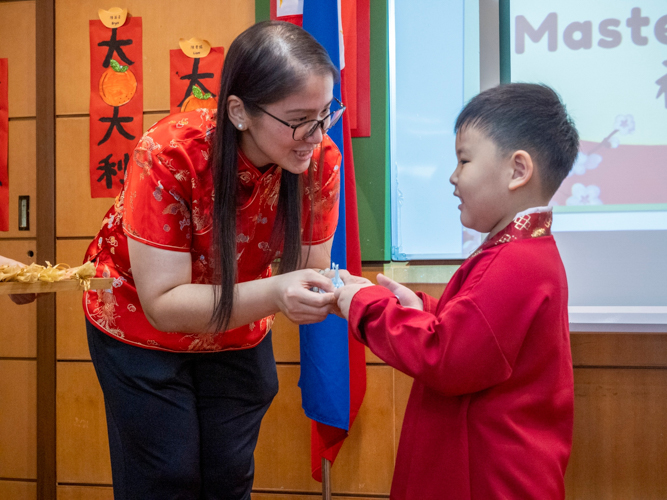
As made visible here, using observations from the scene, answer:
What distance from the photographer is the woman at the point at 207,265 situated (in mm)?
994

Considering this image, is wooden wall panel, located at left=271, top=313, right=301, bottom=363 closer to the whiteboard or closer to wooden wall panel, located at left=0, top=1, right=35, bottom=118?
the whiteboard

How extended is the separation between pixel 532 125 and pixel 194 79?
4.99ft

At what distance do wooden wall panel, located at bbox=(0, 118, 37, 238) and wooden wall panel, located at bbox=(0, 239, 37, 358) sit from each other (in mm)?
47

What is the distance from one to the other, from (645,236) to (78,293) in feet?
7.11

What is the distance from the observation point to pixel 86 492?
2.15 m

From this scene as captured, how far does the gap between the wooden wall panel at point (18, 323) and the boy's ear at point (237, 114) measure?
Answer: 1.61 metres

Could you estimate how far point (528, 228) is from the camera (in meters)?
0.92

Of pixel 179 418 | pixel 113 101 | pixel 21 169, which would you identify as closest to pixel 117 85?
pixel 113 101

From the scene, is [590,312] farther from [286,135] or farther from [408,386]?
[286,135]

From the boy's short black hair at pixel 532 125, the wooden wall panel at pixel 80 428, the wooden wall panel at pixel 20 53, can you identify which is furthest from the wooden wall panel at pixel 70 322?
the boy's short black hair at pixel 532 125

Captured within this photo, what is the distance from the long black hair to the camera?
97cm

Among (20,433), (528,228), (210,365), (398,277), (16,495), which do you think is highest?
(528,228)

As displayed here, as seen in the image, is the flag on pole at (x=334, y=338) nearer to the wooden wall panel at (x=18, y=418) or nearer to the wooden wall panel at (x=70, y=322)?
the wooden wall panel at (x=70, y=322)

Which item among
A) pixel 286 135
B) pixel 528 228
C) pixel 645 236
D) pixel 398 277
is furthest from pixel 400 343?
pixel 645 236
